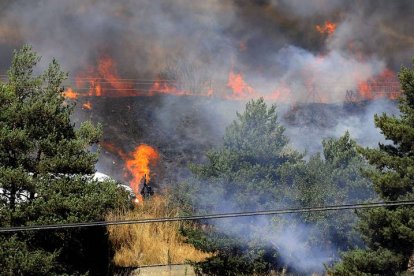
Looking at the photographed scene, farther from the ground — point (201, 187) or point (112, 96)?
point (112, 96)

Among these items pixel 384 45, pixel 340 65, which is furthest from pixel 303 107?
pixel 384 45

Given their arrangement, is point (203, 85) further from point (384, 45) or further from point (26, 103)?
point (26, 103)

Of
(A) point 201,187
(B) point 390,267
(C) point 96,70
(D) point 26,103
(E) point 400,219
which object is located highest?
(C) point 96,70

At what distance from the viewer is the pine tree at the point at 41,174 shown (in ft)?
46.0

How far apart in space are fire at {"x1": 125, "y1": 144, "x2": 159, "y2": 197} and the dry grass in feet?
44.5

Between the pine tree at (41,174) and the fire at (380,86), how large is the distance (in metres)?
38.3

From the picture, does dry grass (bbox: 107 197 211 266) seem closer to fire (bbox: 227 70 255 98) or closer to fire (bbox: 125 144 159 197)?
fire (bbox: 125 144 159 197)

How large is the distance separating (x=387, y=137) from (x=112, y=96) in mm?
31026

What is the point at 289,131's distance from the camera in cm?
3812

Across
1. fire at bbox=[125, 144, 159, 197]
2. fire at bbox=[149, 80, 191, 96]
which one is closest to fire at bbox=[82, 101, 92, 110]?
fire at bbox=[125, 144, 159, 197]

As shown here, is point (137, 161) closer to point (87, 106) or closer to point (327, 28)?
point (87, 106)

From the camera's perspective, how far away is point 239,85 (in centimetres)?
4941

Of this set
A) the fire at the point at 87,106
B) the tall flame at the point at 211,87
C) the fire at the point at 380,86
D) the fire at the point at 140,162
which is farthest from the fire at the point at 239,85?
the fire at the point at 140,162

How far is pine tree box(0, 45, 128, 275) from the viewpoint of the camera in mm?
14008
